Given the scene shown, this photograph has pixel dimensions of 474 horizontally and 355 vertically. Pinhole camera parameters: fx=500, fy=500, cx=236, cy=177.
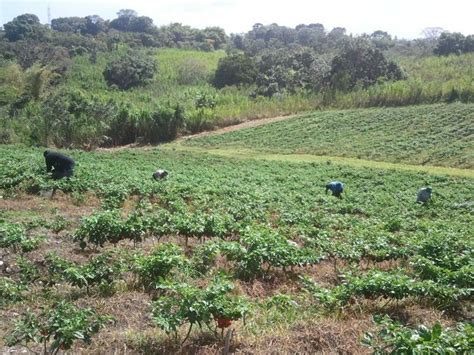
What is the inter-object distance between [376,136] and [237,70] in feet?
113

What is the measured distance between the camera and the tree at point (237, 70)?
75.6 meters

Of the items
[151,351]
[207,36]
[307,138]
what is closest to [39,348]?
[151,351]

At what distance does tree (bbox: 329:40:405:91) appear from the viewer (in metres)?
68.1

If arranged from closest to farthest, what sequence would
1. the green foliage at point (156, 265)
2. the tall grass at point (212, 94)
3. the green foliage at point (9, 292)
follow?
the green foliage at point (9, 292) → the green foliage at point (156, 265) → the tall grass at point (212, 94)

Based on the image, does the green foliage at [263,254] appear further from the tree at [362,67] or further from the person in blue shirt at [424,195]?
the tree at [362,67]

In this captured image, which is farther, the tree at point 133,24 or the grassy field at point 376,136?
the tree at point 133,24

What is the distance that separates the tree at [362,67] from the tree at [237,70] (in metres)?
13.1

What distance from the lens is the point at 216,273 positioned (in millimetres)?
9930

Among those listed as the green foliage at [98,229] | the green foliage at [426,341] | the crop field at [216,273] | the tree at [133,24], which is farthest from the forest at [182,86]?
the tree at [133,24]

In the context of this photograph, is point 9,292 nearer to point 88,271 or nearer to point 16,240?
point 88,271

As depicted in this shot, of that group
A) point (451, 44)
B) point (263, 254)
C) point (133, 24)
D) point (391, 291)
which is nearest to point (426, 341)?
point (391, 291)

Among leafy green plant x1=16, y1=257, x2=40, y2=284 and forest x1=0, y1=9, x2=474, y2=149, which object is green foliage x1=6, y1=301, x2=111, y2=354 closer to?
leafy green plant x1=16, y1=257, x2=40, y2=284

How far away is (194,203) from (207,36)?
406 ft

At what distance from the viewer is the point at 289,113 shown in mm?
63781
